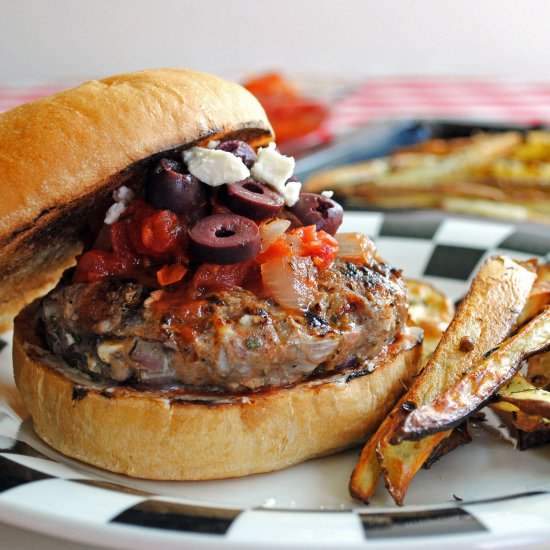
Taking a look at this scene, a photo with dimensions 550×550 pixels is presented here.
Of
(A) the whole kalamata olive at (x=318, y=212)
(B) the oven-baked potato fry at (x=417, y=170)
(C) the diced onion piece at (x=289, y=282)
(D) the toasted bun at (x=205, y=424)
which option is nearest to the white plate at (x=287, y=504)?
(D) the toasted bun at (x=205, y=424)

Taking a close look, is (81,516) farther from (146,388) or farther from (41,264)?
(41,264)

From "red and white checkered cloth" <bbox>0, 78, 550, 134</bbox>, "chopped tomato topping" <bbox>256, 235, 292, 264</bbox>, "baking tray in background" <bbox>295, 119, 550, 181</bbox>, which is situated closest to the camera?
"chopped tomato topping" <bbox>256, 235, 292, 264</bbox>

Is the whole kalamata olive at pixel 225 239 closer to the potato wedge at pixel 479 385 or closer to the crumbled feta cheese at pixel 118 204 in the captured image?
the crumbled feta cheese at pixel 118 204

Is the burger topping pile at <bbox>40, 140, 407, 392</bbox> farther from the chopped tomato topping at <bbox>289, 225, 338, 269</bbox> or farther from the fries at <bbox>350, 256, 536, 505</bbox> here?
the fries at <bbox>350, 256, 536, 505</bbox>

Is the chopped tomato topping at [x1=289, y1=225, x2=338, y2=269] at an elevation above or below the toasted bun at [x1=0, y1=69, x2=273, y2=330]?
below

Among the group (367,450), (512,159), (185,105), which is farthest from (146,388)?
(512,159)

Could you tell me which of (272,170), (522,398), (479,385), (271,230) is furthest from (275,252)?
(522,398)

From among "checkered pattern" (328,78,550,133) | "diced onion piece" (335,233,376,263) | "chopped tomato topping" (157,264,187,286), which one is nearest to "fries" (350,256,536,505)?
"diced onion piece" (335,233,376,263)
